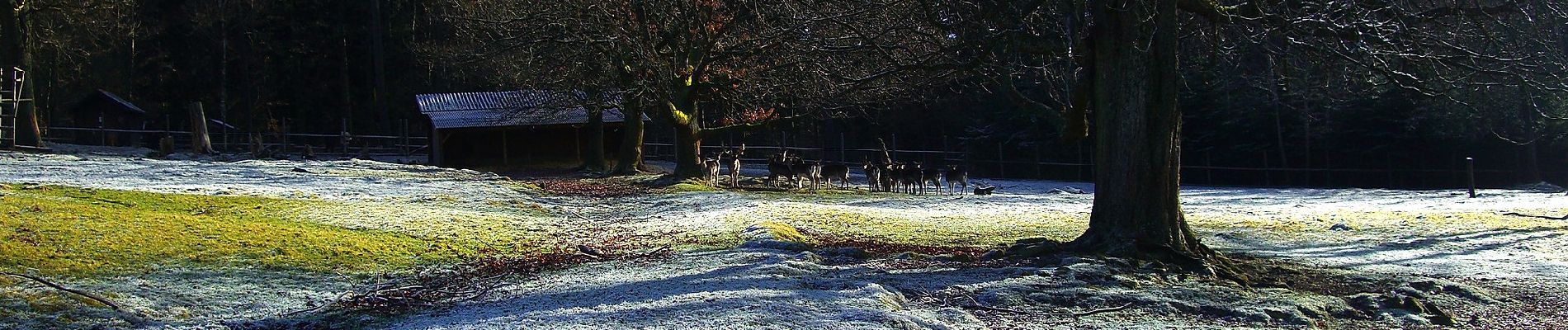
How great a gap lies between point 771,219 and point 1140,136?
19.0 feet

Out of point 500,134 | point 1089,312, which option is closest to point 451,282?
point 1089,312

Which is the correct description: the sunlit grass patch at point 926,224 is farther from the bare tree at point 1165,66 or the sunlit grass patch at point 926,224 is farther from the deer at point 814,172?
the deer at point 814,172

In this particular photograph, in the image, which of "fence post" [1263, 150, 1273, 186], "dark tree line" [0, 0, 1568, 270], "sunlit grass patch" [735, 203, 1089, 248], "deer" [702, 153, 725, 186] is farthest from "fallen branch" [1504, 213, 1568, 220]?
"fence post" [1263, 150, 1273, 186]

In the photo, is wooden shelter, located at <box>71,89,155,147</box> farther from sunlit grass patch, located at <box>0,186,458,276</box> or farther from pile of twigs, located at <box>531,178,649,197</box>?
sunlit grass patch, located at <box>0,186,458,276</box>

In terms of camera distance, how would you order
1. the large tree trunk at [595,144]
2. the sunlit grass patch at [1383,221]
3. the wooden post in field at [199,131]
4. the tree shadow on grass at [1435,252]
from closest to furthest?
the tree shadow on grass at [1435,252]
the sunlit grass patch at [1383,221]
the wooden post in field at [199,131]
the large tree trunk at [595,144]

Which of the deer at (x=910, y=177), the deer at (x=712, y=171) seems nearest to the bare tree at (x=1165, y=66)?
the deer at (x=910, y=177)

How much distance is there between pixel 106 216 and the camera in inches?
471

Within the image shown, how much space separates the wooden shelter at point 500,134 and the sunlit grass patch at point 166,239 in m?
19.4

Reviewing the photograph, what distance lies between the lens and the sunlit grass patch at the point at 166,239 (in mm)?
9742

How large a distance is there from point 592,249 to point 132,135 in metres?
32.9

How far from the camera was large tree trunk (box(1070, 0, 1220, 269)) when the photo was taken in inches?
408

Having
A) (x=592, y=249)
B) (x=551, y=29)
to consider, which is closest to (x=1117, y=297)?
(x=592, y=249)

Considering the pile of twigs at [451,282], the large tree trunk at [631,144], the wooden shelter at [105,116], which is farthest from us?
the wooden shelter at [105,116]

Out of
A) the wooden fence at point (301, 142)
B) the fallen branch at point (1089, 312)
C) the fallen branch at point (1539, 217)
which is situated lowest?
the fallen branch at point (1089, 312)
